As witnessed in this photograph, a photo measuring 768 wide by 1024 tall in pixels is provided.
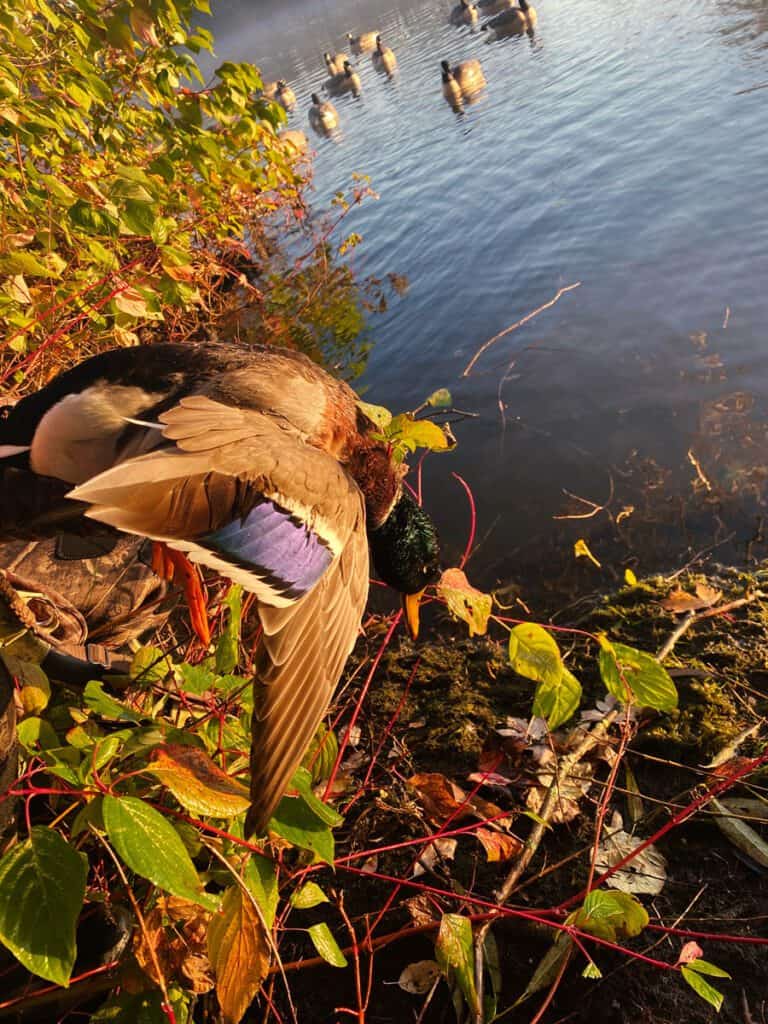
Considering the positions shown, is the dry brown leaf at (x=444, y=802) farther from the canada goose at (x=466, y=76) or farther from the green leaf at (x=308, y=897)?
the canada goose at (x=466, y=76)

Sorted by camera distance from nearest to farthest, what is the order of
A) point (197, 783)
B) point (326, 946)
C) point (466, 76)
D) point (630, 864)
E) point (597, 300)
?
point (197, 783) → point (326, 946) → point (630, 864) → point (597, 300) → point (466, 76)

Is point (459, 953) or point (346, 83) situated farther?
point (346, 83)

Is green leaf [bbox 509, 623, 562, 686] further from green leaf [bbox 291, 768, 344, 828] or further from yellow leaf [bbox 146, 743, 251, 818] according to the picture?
yellow leaf [bbox 146, 743, 251, 818]

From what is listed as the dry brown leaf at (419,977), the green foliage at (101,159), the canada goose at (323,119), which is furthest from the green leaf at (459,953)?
the canada goose at (323,119)

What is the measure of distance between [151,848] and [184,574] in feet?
3.70

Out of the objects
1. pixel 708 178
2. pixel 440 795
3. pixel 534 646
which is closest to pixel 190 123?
pixel 534 646

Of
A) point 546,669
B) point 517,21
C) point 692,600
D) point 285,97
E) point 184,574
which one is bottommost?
point 692,600

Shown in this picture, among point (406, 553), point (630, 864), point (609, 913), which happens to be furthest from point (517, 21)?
point (609, 913)

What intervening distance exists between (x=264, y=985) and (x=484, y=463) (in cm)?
370

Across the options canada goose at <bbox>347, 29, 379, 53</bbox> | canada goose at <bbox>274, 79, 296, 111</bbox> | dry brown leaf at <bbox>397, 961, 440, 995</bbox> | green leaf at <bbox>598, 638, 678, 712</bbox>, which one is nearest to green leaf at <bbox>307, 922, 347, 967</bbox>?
dry brown leaf at <bbox>397, 961, 440, 995</bbox>

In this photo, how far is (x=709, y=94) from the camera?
9.63 metres

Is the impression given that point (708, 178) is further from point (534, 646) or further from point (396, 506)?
point (534, 646)

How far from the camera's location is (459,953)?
1.29 meters

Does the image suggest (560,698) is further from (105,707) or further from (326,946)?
(105,707)
